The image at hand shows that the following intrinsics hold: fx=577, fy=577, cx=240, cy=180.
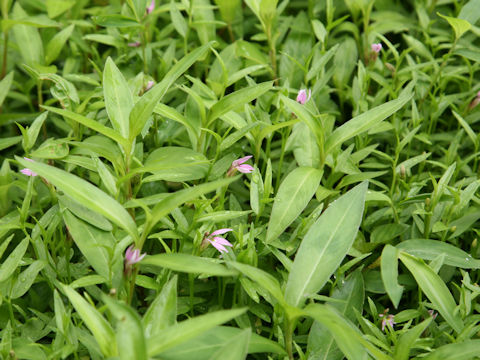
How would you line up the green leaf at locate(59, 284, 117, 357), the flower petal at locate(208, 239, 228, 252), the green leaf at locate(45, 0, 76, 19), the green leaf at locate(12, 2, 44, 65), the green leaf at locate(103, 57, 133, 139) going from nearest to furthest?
the green leaf at locate(59, 284, 117, 357)
the flower petal at locate(208, 239, 228, 252)
the green leaf at locate(103, 57, 133, 139)
the green leaf at locate(12, 2, 44, 65)
the green leaf at locate(45, 0, 76, 19)

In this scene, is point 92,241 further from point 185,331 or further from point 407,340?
point 407,340

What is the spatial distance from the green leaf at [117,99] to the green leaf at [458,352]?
0.88 meters

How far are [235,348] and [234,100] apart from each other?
733 mm

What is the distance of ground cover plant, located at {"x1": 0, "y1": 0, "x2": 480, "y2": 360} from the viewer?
121 centimetres

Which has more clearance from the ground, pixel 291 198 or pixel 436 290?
pixel 291 198

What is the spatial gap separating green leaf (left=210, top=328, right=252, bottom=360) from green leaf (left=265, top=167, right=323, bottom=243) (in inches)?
13.7

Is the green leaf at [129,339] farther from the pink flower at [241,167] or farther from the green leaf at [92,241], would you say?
the pink flower at [241,167]

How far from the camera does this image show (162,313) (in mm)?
1160

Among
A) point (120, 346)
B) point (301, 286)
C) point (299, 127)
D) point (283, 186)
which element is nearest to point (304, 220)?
point (283, 186)

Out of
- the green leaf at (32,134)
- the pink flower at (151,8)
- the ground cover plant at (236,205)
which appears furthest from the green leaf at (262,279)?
the pink flower at (151,8)

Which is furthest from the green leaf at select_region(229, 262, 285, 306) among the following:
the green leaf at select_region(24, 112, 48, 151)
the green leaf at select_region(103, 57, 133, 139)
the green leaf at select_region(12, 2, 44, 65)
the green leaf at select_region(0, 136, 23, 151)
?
the green leaf at select_region(12, 2, 44, 65)

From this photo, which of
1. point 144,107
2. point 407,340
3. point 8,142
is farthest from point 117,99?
point 407,340

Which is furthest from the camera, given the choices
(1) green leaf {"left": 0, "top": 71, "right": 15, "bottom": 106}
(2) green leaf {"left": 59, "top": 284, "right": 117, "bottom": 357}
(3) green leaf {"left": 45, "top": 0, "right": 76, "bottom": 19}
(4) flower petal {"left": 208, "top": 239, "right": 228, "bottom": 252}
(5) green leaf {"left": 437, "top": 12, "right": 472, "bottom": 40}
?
(3) green leaf {"left": 45, "top": 0, "right": 76, "bottom": 19}

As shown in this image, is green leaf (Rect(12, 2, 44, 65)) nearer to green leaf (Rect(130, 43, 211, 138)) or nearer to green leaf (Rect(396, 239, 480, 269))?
green leaf (Rect(130, 43, 211, 138))
